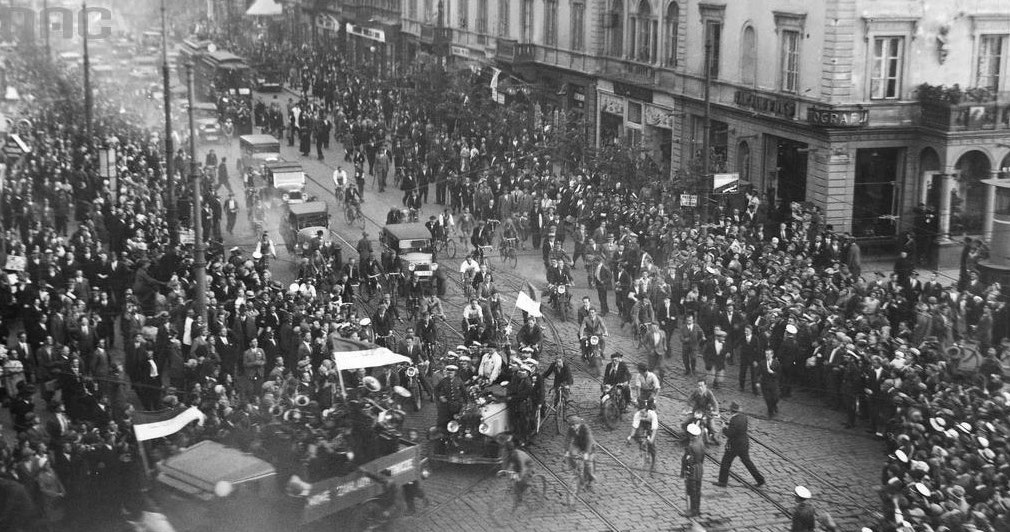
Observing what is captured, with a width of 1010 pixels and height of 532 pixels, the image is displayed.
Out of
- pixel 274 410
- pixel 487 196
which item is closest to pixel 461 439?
pixel 274 410

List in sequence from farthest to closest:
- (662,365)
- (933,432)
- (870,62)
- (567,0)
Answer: (567,0) → (870,62) → (662,365) → (933,432)

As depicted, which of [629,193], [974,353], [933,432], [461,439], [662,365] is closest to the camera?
[933,432]

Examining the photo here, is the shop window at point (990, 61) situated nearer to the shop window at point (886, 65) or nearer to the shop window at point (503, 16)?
the shop window at point (886, 65)

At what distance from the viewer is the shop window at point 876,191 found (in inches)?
1629

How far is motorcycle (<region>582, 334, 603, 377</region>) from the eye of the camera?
29656 mm

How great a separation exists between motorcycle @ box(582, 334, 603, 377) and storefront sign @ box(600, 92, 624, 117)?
25561 millimetres

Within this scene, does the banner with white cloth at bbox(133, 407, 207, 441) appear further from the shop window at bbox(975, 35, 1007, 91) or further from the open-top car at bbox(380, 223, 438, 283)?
the shop window at bbox(975, 35, 1007, 91)

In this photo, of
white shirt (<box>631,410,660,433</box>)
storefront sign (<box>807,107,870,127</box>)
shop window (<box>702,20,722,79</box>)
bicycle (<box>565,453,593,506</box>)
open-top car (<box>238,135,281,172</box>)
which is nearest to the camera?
bicycle (<box>565,453,593,506</box>)

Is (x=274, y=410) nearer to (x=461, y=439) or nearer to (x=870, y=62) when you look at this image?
(x=461, y=439)

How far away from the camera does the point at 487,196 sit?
44.2 m

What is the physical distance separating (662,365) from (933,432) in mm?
7948

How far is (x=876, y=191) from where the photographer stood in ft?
136

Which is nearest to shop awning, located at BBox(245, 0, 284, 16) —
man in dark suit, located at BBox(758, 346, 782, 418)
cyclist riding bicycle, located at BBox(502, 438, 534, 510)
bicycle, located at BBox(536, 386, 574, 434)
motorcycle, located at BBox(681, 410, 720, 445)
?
bicycle, located at BBox(536, 386, 574, 434)

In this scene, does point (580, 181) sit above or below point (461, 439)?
above
